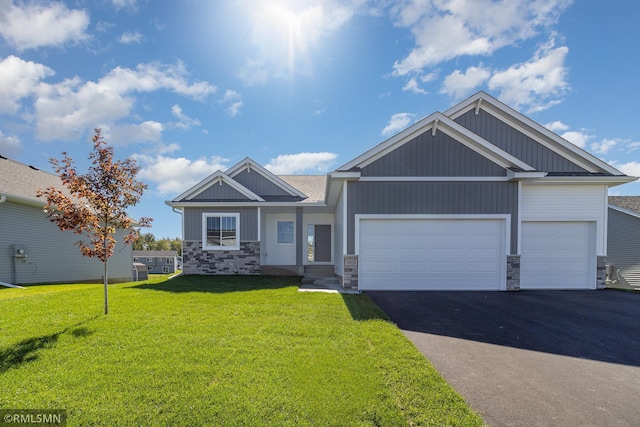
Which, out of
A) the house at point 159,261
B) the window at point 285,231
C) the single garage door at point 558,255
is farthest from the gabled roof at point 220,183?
the house at point 159,261

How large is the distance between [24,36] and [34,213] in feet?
22.7

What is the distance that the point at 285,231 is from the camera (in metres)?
14.9

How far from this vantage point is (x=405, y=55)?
10992mm

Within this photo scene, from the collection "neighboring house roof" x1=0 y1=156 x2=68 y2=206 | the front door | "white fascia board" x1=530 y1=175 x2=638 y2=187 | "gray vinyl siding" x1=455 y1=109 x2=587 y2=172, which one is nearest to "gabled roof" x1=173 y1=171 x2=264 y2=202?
the front door

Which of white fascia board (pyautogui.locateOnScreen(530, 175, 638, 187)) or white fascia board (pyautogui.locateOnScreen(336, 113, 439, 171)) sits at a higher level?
white fascia board (pyautogui.locateOnScreen(336, 113, 439, 171))

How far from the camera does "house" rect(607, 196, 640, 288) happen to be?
14453mm

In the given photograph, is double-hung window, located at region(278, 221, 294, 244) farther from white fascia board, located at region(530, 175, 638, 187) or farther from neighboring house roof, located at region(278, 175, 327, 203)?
white fascia board, located at region(530, 175, 638, 187)

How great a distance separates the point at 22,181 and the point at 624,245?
94.0 feet

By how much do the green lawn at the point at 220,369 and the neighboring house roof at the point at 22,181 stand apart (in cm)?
760

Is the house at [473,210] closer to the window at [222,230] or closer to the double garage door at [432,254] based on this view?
the double garage door at [432,254]

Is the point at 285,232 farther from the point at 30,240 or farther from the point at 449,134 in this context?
the point at 30,240

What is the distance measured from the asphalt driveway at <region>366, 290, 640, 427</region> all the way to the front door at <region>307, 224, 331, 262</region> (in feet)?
23.4

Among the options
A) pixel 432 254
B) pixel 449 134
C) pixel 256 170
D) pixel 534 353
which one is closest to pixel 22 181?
pixel 256 170

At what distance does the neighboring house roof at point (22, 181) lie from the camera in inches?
454
